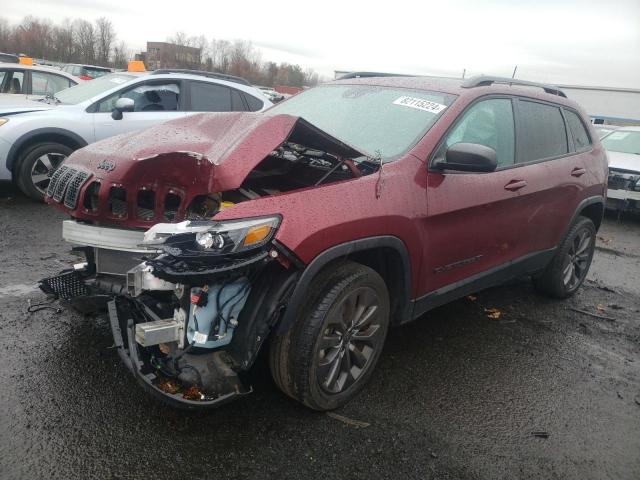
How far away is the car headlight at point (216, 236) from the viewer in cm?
221

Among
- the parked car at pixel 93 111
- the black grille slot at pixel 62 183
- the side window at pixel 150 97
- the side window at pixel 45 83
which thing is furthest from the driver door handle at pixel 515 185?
the side window at pixel 45 83

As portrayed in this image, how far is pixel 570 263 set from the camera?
480cm

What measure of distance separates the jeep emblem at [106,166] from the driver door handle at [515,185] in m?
2.56

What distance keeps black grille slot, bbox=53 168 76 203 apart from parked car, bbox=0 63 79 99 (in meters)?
6.01

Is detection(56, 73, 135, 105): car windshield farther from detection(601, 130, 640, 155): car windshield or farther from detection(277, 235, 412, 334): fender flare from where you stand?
detection(601, 130, 640, 155): car windshield

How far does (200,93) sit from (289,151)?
4.83 m

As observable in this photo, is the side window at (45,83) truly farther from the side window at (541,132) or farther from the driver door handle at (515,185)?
the driver door handle at (515,185)

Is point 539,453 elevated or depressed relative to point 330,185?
depressed

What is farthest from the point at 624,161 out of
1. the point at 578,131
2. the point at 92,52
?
the point at 92,52

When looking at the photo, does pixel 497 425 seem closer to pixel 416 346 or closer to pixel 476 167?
pixel 416 346

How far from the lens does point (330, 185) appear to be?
102 inches

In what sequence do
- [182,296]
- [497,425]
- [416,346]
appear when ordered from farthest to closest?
[416,346], [497,425], [182,296]

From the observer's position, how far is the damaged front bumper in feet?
7.24

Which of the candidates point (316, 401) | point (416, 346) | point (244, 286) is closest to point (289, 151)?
point (244, 286)
